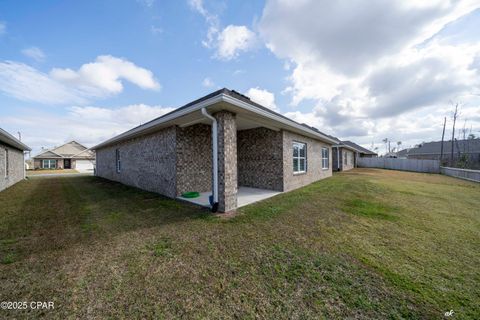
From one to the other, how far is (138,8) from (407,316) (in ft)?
34.3

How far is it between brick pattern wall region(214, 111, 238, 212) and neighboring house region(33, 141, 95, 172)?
3249 cm

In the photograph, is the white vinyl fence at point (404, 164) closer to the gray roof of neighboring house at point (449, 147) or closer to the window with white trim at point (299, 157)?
→ the gray roof of neighboring house at point (449, 147)

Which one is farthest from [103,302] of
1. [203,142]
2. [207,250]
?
[203,142]

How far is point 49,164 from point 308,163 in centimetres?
3991

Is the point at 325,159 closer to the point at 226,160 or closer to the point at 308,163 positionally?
the point at 308,163

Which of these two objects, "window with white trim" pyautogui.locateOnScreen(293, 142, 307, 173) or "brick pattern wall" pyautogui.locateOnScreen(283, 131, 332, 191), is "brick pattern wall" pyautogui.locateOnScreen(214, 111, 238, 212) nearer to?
"brick pattern wall" pyautogui.locateOnScreen(283, 131, 332, 191)

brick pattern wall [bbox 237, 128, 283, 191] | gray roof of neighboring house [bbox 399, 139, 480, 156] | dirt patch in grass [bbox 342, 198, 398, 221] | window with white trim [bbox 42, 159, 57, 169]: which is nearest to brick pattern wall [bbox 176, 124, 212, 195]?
brick pattern wall [bbox 237, 128, 283, 191]

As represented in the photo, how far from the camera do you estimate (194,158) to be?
7227mm

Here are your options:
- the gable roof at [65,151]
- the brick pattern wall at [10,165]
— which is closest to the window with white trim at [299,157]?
the brick pattern wall at [10,165]

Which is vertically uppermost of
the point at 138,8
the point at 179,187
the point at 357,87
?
the point at 138,8

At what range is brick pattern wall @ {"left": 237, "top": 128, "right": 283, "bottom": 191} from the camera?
25.3 ft

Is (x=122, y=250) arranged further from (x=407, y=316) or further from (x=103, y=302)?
(x=407, y=316)

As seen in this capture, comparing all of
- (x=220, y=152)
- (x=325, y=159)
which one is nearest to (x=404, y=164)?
(x=325, y=159)

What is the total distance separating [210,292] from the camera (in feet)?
6.99
